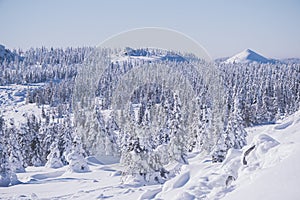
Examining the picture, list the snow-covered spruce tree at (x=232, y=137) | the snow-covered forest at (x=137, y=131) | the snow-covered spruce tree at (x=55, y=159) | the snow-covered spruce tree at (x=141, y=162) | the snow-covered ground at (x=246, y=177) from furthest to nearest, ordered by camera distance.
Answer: the snow-covered spruce tree at (x=55, y=159) → the snow-covered spruce tree at (x=232, y=137) → the snow-covered forest at (x=137, y=131) → the snow-covered spruce tree at (x=141, y=162) → the snow-covered ground at (x=246, y=177)

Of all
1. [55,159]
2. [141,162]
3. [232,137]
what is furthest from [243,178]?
[55,159]

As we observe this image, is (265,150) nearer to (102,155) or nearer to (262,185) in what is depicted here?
(262,185)

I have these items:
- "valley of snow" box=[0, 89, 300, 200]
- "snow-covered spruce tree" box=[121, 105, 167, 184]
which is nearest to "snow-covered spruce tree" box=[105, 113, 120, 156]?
"valley of snow" box=[0, 89, 300, 200]

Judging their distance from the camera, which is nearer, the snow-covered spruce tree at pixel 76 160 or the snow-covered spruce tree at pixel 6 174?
the snow-covered spruce tree at pixel 6 174

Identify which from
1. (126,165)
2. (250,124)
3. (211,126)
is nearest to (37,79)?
(250,124)

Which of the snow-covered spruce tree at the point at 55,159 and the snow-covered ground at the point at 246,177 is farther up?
the snow-covered ground at the point at 246,177

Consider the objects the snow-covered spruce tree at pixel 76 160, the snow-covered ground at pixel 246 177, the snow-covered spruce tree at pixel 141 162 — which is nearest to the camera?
the snow-covered ground at pixel 246 177

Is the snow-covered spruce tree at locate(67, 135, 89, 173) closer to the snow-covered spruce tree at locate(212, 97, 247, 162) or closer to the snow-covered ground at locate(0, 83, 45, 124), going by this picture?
the snow-covered spruce tree at locate(212, 97, 247, 162)

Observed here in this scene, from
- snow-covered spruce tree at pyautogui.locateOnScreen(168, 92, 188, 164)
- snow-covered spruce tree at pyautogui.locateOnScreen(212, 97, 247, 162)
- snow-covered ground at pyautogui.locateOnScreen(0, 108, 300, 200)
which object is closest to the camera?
snow-covered ground at pyautogui.locateOnScreen(0, 108, 300, 200)

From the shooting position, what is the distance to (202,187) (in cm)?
1062

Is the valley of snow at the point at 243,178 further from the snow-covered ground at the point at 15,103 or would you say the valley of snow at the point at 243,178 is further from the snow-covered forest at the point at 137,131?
the snow-covered ground at the point at 15,103

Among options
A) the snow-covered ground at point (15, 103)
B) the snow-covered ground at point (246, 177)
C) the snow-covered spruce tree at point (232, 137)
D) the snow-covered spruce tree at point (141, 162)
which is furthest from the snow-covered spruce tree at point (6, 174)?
the snow-covered ground at point (15, 103)

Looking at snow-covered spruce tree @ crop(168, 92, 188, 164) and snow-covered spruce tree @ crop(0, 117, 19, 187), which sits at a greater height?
snow-covered spruce tree @ crop(168, 92, 188, 164)

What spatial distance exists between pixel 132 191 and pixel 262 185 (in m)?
11.3
